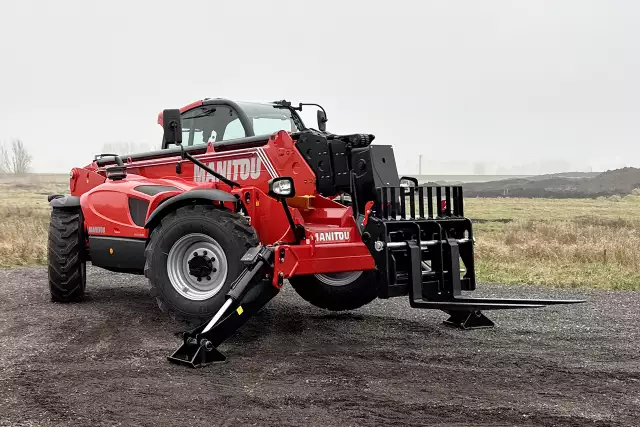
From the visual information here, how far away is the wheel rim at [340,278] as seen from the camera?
28.5ft

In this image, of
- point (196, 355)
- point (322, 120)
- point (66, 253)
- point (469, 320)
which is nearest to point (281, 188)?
point (196, 355)

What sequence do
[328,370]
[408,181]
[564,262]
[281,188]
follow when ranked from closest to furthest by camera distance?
[328,370]
[281,188]
[408,181]
[564,262]

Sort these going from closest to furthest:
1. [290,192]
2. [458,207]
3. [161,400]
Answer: [161,400], [290,192], [458,207]

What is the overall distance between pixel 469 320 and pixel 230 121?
12.3 ft

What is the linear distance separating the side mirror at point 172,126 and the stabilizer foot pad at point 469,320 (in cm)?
357

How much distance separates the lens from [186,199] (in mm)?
7332

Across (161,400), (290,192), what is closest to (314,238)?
(290,192)

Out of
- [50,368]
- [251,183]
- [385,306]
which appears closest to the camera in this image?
[50,368]

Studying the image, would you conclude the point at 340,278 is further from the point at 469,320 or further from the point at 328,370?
the point at 328,370

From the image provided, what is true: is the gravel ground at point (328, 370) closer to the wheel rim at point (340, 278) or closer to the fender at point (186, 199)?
the wheel rim at point (340, 278)

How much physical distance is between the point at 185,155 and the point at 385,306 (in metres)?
3.51

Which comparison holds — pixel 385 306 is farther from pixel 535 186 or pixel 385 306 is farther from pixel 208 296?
pixel 535 186

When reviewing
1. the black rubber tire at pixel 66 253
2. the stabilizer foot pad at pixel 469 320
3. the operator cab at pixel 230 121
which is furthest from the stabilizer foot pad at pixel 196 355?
the black rubber tire at pixel 66 253

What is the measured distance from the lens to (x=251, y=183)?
8.12 metres
